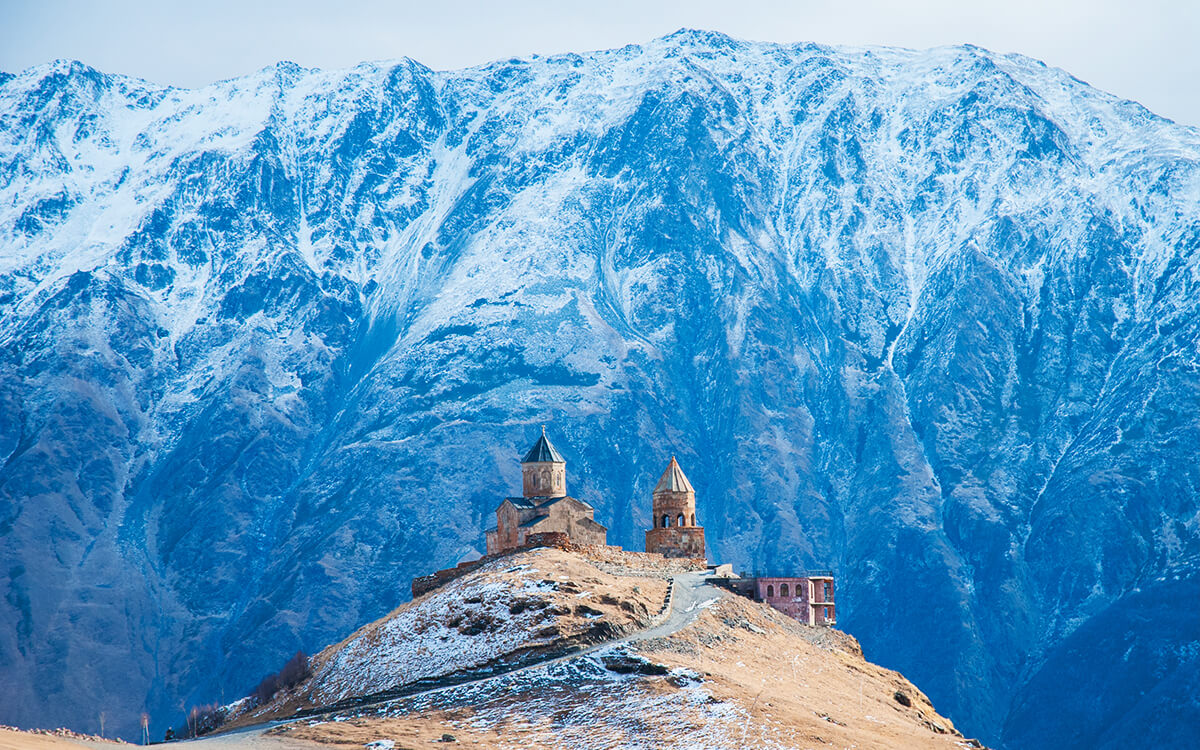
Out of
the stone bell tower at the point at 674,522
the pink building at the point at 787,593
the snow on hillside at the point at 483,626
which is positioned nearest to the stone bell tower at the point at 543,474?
the stone bell tower at the point at 674,522

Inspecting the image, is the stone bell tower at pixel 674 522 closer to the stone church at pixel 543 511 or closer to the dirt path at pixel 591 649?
the stone church at pixel 543 511

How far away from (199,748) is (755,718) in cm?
2717

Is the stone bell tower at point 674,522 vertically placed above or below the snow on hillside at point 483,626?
above

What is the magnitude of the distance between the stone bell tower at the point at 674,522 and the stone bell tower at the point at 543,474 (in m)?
8.10

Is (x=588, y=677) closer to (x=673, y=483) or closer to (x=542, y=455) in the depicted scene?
(x=673, y=483)

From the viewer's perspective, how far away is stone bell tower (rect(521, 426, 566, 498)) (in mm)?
136125

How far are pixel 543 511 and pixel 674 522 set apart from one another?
460 inches

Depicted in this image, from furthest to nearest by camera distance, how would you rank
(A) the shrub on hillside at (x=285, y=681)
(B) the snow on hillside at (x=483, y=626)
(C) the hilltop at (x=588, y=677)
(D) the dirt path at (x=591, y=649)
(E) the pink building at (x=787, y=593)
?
1. (E) the pink building at (x=787, y=593)
2. (A) the shrub on hillside at (x=285, y=681)
3. (B) the snow on hillside at (x=483, y=626)
4. (C) the hilltop at (x=588, y=677)
5. (D) the dirt path at (x=591, y=649)

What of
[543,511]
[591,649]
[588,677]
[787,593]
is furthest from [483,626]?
[543,511]

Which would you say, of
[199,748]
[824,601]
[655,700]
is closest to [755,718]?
[655,700]

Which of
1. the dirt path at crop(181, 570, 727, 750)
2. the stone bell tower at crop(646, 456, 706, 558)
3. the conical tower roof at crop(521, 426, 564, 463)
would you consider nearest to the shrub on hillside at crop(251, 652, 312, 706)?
the dirt path at crop(181, 570, 727, 750)

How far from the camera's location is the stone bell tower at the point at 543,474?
136125 mm

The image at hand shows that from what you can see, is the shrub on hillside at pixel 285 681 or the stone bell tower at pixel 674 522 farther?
the stone bell tower at pixel 674 522

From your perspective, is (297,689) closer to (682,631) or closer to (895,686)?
(682,631)
